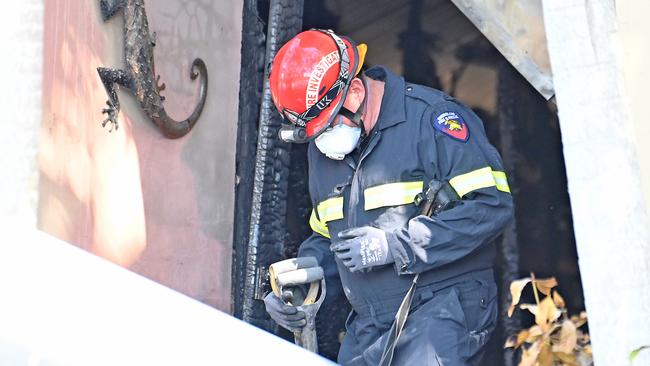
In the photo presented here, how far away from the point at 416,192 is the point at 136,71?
62.6 inches

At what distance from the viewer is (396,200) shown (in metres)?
4.24

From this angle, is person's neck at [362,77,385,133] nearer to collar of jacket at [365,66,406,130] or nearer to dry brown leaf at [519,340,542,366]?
collar of jacket at [365,66,406,130]

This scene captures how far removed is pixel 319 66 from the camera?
170 inches

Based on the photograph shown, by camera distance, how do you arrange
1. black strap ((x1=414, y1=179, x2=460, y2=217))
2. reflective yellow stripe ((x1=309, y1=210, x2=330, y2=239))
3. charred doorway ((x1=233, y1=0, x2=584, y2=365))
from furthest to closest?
1. charred doorway ((x1=233, y1=0, x2=584, y2=365))
2. reflective yellow stripe ((x1=309, y1=210, x2=330, y2=239))
3. black strap ((x1=414, y1=179, x2=460, y2=217))

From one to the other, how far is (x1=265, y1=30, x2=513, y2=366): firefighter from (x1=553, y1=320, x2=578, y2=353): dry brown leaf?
278 millimetres

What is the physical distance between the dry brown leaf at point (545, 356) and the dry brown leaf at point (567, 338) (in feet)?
0.10

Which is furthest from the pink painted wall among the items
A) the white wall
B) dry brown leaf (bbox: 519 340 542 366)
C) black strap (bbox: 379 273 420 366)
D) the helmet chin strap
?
dry brown leaf (bbox: 519 340 542 366)

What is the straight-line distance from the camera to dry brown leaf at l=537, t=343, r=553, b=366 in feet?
14.5

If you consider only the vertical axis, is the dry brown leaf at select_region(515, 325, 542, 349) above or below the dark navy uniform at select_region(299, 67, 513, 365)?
below

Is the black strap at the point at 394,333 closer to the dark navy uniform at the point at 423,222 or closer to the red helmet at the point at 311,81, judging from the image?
the dark navy uniform at the point at 423,222

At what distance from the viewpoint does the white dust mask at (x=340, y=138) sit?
14.3ft

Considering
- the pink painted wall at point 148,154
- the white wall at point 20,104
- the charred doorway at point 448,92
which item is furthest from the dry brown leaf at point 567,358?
the white wall at point 20,104

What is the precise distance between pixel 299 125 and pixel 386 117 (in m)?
0.32

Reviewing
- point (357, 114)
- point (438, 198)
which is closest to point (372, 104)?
point (357, 114)
